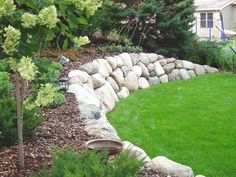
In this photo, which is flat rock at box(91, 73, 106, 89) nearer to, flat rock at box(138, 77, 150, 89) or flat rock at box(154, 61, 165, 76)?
flat rock at box(138, 77, 150, 89)

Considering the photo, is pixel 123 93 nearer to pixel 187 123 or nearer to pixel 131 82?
pixel 131 82

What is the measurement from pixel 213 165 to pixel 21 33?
2.53m

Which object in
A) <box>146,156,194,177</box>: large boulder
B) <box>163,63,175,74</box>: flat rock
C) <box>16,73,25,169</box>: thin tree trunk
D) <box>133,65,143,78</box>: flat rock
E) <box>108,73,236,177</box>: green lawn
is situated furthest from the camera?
<box>163,63,175,74</box>: flat rock

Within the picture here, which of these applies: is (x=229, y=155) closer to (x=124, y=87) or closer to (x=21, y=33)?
(x=21, y=33)

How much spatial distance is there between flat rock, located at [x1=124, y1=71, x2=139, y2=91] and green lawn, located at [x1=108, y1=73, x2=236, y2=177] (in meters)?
0.17

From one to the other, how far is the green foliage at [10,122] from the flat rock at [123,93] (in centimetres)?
398

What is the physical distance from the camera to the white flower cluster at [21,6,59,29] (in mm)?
2546

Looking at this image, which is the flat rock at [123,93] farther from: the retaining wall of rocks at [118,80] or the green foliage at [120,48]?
the green foliage at [120,48]

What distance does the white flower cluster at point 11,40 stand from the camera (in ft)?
8.34

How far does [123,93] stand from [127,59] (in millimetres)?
1082

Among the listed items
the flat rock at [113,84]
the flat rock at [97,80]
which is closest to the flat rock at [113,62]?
the flat rock at [113,84]

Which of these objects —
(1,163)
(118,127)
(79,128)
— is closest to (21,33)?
(1,163)

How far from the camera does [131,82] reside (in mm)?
8430

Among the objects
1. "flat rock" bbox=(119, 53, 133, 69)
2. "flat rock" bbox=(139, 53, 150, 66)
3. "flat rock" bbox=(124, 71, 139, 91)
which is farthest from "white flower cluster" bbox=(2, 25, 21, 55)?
"flat rock" bbox=(139, 53, 150, 66)
